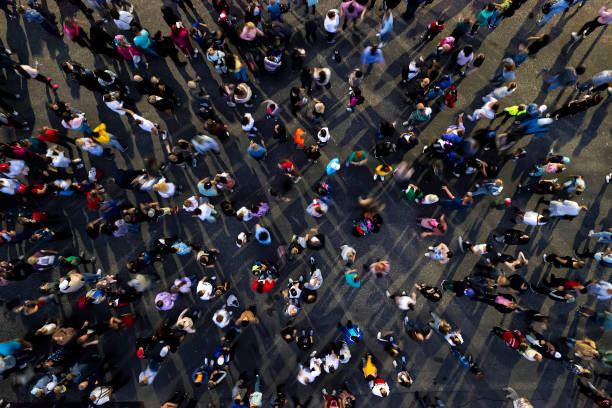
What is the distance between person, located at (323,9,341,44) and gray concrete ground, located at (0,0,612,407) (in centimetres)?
39

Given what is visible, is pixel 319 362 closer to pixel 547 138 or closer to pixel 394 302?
pixel 394 302

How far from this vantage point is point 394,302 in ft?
30.5

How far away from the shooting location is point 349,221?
9.55 metres

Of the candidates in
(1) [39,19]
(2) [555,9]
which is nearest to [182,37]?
(1) [39,19]

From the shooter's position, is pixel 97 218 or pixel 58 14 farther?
pixel 58 14

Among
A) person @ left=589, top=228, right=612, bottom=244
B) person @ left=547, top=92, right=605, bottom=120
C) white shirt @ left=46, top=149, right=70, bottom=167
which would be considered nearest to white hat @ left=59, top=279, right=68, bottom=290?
white shirt @ left=46, top=149, right=70, bottom=167

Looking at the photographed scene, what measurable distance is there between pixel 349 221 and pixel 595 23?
10.8 m

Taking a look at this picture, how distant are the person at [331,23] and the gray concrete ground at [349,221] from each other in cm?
39

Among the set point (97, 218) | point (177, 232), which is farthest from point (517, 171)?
point (97, 218)

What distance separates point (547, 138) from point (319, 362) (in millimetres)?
10815

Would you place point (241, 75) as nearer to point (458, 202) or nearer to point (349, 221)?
point (349, 221)

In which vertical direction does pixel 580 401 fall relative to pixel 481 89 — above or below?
below

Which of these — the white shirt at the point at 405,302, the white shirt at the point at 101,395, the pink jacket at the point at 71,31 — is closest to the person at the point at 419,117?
the white shirt at the point at 405,302

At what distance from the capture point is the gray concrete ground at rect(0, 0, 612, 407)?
9023 millimetres
